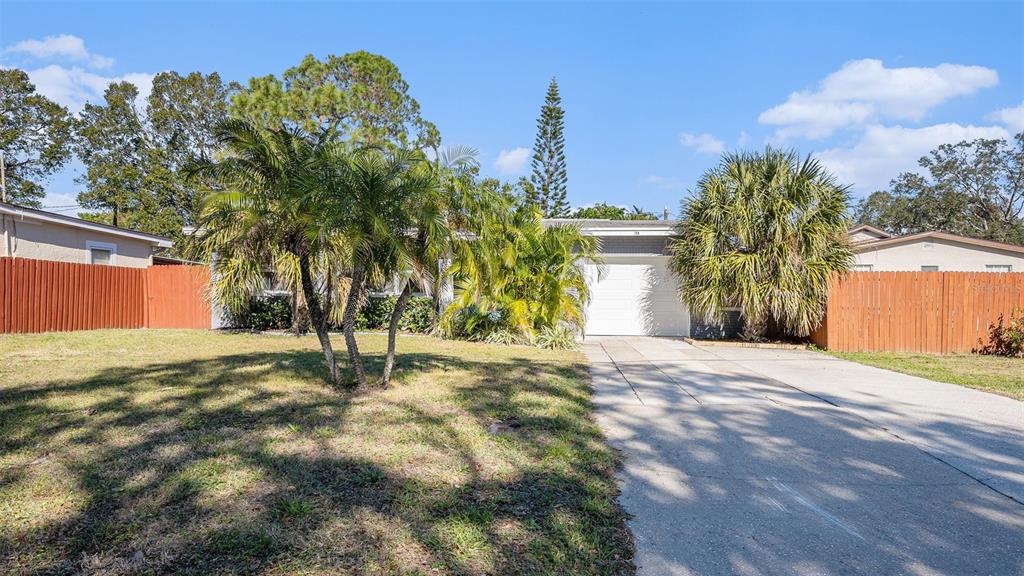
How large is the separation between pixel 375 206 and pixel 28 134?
99.3ft

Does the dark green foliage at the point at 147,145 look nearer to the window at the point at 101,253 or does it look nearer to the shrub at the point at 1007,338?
the window at the point at 101,253

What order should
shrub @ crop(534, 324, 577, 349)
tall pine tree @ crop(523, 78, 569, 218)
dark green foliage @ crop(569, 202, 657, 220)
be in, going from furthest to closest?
dark green foliage @ crop(569, 202, 657, 220) < tall pine tree @ crop(523, 78, 569, 218) < shrub @ crop(534, 324, 577, 349)

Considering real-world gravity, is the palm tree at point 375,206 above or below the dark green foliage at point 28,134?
below

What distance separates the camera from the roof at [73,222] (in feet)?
42.9

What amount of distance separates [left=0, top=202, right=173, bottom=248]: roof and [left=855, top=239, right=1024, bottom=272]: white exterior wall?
20781 mm

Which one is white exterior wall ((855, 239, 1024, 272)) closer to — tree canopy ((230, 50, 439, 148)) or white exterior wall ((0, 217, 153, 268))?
tree canopy ((230, 50, 439, 148))

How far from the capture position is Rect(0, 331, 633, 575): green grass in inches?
101

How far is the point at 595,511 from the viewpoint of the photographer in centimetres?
314

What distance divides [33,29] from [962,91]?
3039cm

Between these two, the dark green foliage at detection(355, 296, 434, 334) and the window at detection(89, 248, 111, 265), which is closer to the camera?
the dark green foliage at detection(355, 296, 434, 334)

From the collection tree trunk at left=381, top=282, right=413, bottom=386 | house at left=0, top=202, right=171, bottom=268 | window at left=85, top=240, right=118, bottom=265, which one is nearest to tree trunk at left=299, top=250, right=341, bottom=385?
tree trunk at left=381, top=282, right=413, bottom=386

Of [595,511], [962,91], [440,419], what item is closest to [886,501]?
[595,511]

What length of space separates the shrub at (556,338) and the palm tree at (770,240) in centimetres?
289

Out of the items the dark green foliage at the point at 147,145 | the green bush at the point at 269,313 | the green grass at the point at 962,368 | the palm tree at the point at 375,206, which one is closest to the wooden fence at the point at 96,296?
the green bush at the point at 269,313
